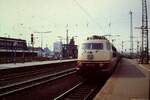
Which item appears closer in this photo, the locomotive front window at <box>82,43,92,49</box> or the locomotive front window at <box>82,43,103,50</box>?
the locomotive front window at <box>82,43,103,50</box>

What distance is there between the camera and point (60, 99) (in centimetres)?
1280

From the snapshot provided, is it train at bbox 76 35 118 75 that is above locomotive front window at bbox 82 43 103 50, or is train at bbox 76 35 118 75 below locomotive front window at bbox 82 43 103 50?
below

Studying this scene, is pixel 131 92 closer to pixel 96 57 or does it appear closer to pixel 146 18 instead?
pixel 96 57

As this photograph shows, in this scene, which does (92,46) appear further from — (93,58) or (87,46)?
(93,58)

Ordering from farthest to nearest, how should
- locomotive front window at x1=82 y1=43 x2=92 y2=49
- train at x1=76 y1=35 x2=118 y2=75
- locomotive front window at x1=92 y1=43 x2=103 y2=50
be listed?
locomotive front window at x1=82 y1=43 x2=92 y2=49, locomotive front window at x1=92 y1=43 x2=103 y2=50, train at x1=76 y1=35 x2=118 y2=75

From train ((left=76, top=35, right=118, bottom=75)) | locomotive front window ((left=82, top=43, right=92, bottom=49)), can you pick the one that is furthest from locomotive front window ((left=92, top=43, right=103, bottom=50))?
locomotive front window ((left=82, top=43, right=92, bottom=49))

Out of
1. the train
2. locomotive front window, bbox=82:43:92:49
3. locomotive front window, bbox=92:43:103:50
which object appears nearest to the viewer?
the train

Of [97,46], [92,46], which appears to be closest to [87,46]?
[92,46]

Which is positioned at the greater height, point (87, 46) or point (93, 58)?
point (87, 46)

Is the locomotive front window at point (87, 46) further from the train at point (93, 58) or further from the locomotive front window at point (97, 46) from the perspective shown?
the locomotive front window at point (97, 46)

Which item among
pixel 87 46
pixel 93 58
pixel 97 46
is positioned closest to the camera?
pixel 93 58

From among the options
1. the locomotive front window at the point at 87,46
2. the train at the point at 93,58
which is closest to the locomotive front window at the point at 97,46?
the train at the point at 93,58

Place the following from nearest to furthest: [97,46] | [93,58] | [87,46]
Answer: [93,58] < [97,46] < [87,46]

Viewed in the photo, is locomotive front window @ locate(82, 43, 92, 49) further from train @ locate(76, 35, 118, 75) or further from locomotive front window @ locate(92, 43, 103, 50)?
locomotive front window @ locate(92, 43, 103, 50)
